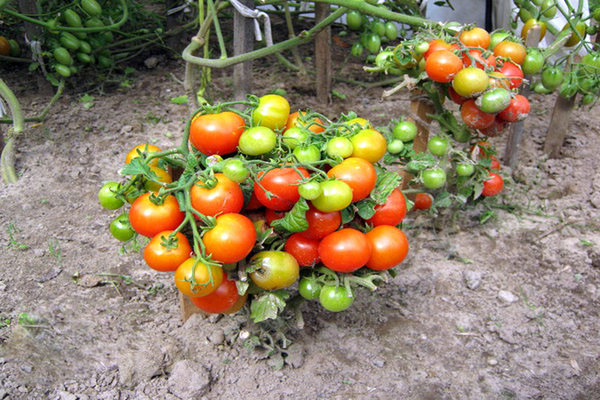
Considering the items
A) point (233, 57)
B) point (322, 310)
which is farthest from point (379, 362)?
point (233, 57)

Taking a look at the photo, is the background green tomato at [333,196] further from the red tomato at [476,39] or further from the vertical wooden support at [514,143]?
the vertical wooden support at [514,143]

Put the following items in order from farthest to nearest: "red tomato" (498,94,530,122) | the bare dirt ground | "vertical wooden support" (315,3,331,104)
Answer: "vertical wooden support" (315,3,331,104)
"red tomato" (498,94,530,122)
the bare dirt ground

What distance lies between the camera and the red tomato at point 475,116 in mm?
1980

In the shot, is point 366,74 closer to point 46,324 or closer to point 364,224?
point 364,224

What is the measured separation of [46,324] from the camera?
1814mm

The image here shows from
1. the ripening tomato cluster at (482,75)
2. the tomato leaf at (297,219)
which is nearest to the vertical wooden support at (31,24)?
the ripening tomato cluster at (482,75)

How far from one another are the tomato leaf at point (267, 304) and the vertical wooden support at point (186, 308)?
0.35 metres

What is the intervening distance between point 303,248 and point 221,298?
0.87ft

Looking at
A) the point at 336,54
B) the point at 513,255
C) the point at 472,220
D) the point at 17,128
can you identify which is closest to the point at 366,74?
the point at 336,54

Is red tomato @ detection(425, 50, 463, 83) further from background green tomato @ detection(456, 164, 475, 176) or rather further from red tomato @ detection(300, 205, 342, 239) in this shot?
red tomato @ detection(300, 205, 342, 239)

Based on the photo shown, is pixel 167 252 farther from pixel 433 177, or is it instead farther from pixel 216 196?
pixel 433 177

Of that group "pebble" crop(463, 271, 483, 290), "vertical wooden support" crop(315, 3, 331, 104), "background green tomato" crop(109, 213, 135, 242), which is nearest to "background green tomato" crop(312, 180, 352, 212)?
"background green tomato" crop(109, 213, 135, 242)

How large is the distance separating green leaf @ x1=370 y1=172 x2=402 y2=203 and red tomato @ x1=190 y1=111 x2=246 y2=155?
0.41 metres

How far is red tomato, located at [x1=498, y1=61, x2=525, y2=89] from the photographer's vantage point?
6.44ft
